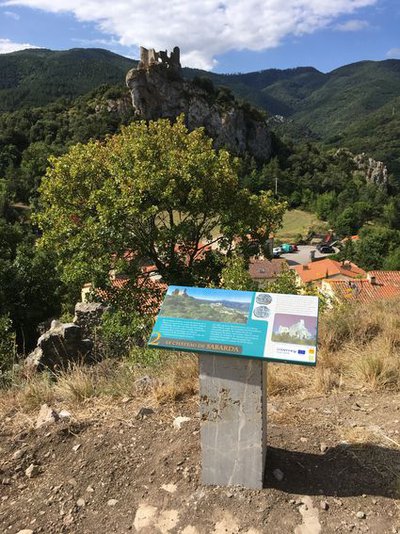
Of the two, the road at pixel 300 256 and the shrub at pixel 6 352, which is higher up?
the shrub at pixel 6 352

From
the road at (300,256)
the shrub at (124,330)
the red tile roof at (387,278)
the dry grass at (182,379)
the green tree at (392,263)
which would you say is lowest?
the road at (300,256)

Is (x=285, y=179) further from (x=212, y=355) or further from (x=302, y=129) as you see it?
(x=302, y=129)

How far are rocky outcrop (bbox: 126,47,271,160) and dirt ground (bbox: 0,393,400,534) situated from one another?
67059 mm

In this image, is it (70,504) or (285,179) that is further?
(285,179)

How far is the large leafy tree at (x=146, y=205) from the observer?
9.30 meters

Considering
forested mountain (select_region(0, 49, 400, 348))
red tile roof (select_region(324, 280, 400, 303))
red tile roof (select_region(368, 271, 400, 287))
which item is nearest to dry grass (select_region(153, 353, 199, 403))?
red tile roof (select_region(324, 280, 400, 303))

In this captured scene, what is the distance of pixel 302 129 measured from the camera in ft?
596

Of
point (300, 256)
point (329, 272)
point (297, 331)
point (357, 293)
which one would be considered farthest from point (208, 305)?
point (300, 256)

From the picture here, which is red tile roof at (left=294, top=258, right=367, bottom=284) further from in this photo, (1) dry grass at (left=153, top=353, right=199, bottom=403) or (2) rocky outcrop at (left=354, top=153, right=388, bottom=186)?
(2) rocky outcrop at (left=354, top=153, right=388, bottom=186)

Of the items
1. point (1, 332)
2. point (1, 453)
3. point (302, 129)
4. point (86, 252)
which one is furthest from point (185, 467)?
point (302, 129)

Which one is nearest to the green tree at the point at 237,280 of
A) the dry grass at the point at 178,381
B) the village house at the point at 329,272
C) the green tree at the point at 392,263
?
the dry grass at the point at 178,381

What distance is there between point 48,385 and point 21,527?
1.88 metres

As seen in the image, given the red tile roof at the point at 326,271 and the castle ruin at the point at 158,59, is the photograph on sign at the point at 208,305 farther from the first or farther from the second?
the castle ruin at the point at 158,59

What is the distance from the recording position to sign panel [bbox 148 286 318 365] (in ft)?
9.27
